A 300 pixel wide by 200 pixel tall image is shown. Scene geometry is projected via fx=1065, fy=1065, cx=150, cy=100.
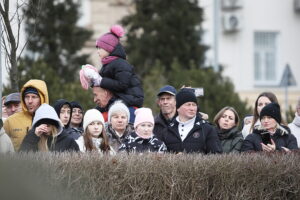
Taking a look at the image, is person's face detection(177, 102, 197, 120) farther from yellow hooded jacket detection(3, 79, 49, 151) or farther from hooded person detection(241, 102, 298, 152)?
yellow hooded jacket detection(3, 79, 49, 151)

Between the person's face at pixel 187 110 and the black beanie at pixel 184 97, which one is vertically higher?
the black beanie at pixel 184 97

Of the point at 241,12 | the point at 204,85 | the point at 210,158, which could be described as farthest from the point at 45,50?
the point at 210,158

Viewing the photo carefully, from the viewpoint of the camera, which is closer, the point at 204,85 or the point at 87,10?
the point at 204,85

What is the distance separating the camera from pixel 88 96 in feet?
65.8

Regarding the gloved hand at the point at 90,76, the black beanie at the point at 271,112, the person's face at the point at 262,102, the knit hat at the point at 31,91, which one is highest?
the gloved hand at the point at 90,76

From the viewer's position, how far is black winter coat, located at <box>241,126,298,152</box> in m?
10.9

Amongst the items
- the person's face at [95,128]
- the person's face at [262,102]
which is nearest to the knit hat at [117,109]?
the person's face at [95,128]

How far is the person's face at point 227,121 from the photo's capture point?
1184 centimetres

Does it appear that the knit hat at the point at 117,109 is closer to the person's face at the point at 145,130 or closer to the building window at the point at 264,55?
the person's face at the point at 145,130

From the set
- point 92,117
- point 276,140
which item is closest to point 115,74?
point 92,117

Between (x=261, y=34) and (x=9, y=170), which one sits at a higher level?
(x=261, y=34)

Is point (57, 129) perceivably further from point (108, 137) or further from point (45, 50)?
point (45, 50)

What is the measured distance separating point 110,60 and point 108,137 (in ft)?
3.61

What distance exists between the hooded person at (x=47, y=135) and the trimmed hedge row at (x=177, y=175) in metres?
1.17
